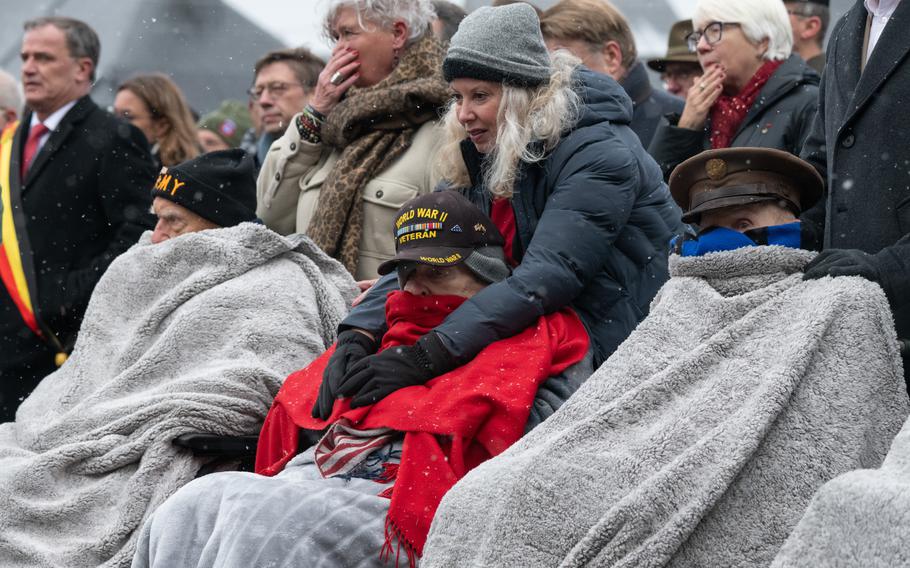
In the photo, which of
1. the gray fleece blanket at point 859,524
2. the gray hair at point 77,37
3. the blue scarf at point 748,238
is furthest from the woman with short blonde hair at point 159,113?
the gray fleece blanket at point 859,524

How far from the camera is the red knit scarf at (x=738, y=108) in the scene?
17.3 ft

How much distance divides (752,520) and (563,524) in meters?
0.41

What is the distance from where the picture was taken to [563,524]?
10.3ft

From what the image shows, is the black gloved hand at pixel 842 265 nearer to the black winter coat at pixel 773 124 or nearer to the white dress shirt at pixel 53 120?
the black winter coat at pixel 773 124

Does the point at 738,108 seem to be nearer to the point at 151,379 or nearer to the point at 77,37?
the point at 151,379

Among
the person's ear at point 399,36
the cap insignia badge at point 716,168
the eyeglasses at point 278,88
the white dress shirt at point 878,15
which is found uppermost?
the white dress shirt at point 878,15

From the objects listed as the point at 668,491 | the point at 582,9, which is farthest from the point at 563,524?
the point at 582,9

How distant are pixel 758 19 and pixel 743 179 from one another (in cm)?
185

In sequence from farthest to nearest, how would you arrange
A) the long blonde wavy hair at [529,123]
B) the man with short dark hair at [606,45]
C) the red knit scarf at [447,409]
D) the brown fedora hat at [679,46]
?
the brown fedora hat at [679,46], the man with short dark hair at [606,45], the long blonde wavy hair at [529,123], the red knit scarf at [447,409]

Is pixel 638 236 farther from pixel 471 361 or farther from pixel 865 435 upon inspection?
pixel 865 435

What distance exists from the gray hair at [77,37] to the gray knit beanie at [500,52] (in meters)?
2.96

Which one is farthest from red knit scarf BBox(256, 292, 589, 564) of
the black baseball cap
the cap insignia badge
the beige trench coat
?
the beige trench coat

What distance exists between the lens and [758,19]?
5352mm

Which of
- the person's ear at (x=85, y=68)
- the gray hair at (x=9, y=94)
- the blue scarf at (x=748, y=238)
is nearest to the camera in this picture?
the blue scarf at (x=748, y=238)
